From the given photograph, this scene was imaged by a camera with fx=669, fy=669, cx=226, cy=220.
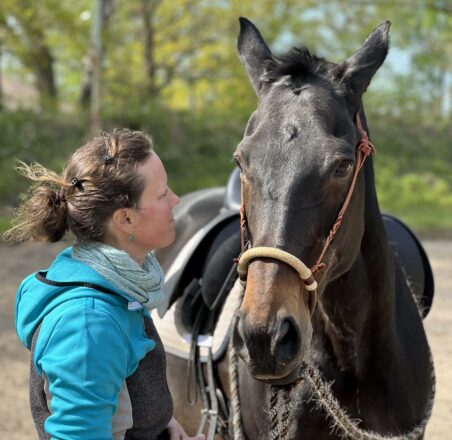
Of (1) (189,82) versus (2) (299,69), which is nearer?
(2) (299,69)

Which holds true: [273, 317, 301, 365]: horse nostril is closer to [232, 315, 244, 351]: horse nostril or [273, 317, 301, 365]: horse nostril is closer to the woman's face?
[232, 315, 244, 351]: horse nostril

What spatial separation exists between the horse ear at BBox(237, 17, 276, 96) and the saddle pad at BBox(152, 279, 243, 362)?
2.35 feet

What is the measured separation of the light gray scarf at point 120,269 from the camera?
155cm

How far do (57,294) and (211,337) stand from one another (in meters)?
1.33

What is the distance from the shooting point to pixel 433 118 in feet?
57.0

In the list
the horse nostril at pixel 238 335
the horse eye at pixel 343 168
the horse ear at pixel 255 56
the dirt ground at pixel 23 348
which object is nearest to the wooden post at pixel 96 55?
the dirt ground at pixel 23 348

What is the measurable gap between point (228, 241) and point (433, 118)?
617 inches

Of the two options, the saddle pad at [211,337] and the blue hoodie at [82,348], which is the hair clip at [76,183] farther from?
the saddle pad at [211,337]

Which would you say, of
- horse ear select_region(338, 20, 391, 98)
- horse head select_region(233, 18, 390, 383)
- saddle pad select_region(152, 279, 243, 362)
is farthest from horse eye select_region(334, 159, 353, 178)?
saddle pad select_region(152, 279, 243, 362)

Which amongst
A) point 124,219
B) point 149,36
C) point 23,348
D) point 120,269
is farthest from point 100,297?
point 149,36

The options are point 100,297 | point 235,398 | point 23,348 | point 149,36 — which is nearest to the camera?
point 100,297

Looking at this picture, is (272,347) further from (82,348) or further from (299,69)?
(299,69)

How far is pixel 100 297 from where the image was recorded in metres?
1.50

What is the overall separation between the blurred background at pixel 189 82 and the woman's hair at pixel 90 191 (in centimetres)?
864
